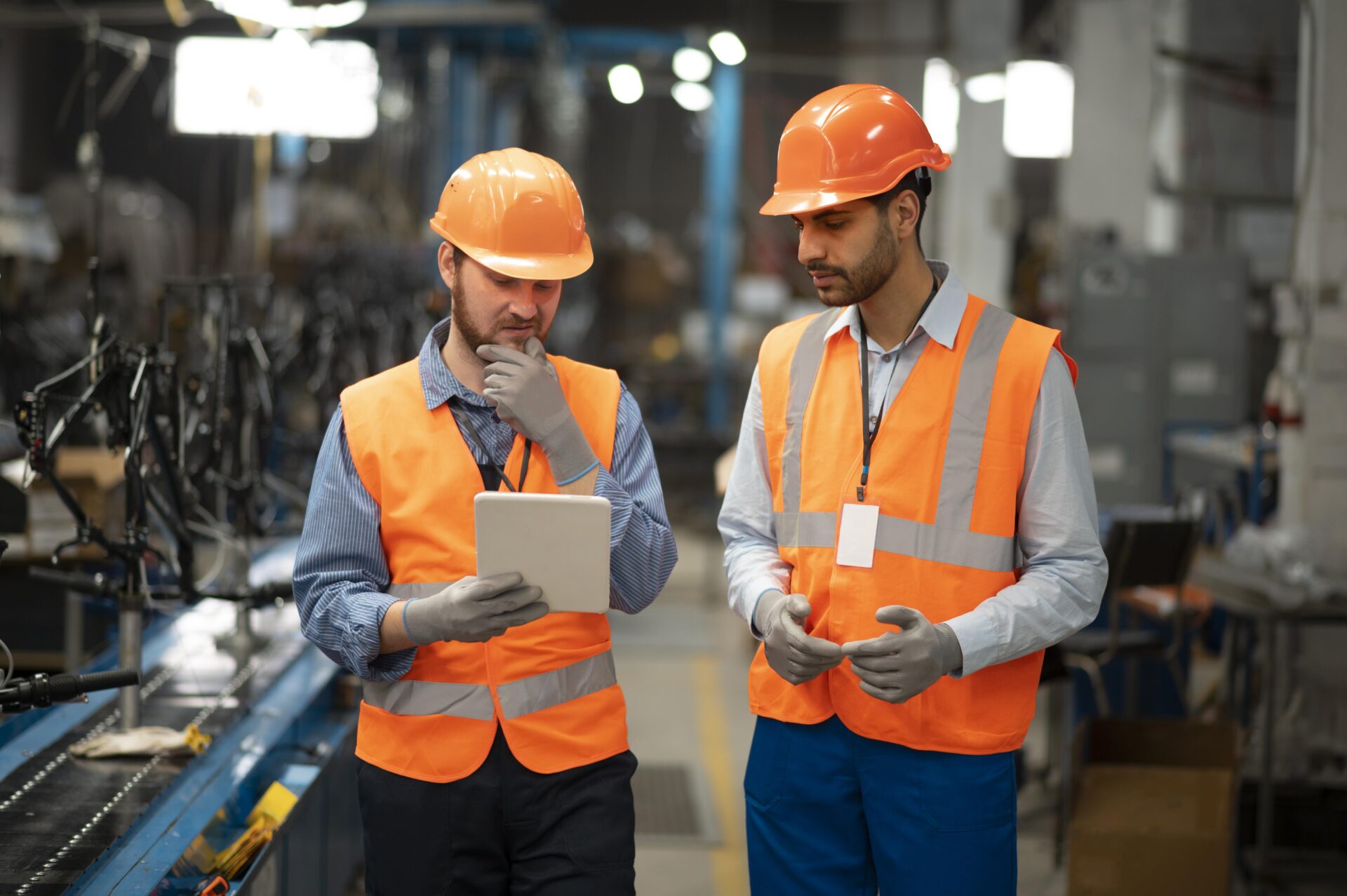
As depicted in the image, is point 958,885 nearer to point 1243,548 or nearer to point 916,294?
point 916,294

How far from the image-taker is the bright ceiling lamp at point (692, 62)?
10.9 metres

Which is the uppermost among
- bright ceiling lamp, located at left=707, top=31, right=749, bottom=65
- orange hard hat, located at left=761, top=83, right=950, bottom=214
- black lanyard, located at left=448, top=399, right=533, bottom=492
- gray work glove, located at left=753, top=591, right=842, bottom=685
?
bright ceiling lamp, located at left=707, top=31, right=749, bottom=65

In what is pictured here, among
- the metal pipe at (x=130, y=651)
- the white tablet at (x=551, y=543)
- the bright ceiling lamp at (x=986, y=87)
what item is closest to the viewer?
the white tablet at (x=551, y=543)

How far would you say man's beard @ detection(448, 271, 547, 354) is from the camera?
2.01 metres

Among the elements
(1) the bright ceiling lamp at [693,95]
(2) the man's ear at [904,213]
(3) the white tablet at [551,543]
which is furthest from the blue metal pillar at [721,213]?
(3) the white tablet at [551,543]

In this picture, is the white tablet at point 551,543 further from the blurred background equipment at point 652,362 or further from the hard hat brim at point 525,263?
the blurred background equipment at point 652,362

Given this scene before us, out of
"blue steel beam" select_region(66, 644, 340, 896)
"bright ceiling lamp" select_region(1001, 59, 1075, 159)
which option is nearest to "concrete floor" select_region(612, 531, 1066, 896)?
"blue steel beam" select_region(66, 644, 340, 896)

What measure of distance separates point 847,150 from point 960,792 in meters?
1.02

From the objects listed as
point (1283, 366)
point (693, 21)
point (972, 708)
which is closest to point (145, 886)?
point (972, 708)

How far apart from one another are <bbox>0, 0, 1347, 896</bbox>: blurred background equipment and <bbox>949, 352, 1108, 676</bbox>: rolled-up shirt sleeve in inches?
56.3

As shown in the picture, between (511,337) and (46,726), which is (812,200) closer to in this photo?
(511,337)

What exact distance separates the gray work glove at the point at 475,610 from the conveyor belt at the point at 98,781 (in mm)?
760

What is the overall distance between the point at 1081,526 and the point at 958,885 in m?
0.58

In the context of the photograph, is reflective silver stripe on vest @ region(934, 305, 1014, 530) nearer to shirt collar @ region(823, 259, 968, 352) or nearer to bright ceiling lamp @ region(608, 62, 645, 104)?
shirt collar @ region(823, 259, 968, 352)
